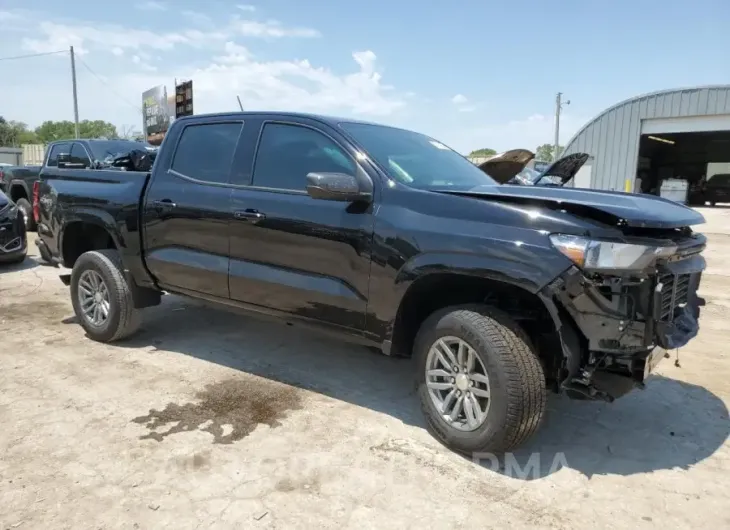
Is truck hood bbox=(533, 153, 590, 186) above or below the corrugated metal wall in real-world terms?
below

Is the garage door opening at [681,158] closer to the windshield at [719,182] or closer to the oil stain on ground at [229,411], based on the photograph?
the windshield at [719,182]

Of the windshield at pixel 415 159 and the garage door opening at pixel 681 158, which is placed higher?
the garage door opening at pixel 681 158

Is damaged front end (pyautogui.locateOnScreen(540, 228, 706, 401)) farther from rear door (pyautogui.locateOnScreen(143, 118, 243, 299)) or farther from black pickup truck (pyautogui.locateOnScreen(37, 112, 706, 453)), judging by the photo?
rear door (pyautogui.locateOnScreen(143, 118, 243, 299))

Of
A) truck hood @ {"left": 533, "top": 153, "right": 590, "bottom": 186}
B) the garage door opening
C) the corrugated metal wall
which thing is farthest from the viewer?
the garage door opening

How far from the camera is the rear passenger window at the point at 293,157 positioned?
3688mm

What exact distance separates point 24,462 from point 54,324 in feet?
9.59

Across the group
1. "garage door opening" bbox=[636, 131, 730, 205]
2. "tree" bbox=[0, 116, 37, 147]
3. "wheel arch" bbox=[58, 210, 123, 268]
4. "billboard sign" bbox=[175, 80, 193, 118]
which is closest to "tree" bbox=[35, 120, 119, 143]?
"tree" bbox=[0, 116, 37, 147]

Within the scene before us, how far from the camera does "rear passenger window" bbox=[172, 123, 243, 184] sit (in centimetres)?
422

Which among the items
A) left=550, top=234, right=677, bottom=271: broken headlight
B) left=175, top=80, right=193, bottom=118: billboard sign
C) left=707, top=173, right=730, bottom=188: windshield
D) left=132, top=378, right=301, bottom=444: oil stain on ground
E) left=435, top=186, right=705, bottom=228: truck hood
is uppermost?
left=175, top=80, right=193, bottom=118: billboard sign

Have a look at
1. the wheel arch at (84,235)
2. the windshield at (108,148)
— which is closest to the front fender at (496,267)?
the wheel arch at (84,235)

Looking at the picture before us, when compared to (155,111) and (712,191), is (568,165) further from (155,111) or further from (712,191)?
(155,111)

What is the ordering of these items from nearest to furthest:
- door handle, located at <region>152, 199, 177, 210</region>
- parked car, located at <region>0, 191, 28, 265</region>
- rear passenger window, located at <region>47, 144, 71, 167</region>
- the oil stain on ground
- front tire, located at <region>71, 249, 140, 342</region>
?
the oil stain on ground → door handle, located at <region>152, 199, 177, 210</region> → front tire, located at <region>71, 249, 140, 342</region> → parked car, located at <region>0, 191, 28, 265</region> → rear passenger window, located at <region>47, 144, 71, 167</region>

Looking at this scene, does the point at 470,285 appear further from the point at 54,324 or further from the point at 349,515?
the point at 54,324

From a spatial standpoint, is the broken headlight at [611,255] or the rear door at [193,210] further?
the rear door at [193,210]
